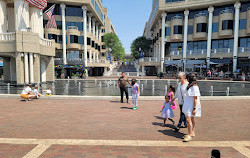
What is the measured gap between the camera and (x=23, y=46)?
17.7m

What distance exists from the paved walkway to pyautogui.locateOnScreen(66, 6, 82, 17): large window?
36549mm

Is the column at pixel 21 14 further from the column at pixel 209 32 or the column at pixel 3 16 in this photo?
the column at pixel 209 32

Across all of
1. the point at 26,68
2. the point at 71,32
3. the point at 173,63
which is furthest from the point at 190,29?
the point at 26,68

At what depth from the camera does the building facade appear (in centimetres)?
1773

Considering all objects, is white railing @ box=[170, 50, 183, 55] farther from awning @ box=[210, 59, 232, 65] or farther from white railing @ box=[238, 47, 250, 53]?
white railing @ box=[238, 47, 250, 53]

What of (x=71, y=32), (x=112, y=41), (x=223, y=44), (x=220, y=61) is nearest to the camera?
(x=220, y=61)

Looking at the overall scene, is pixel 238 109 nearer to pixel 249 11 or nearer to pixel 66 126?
pixel 66 126

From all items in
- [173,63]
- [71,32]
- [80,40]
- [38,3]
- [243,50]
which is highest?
[71,32]

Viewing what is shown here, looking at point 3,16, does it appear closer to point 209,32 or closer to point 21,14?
point 21,14

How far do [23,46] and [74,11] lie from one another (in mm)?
24867

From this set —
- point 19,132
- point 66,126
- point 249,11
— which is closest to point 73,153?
point 66,126

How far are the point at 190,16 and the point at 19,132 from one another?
1671 inches

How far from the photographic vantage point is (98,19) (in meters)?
48.9

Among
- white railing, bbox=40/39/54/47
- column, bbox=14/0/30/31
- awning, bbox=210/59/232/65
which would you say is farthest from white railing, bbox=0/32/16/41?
awning, bbox=210/59/232/65
